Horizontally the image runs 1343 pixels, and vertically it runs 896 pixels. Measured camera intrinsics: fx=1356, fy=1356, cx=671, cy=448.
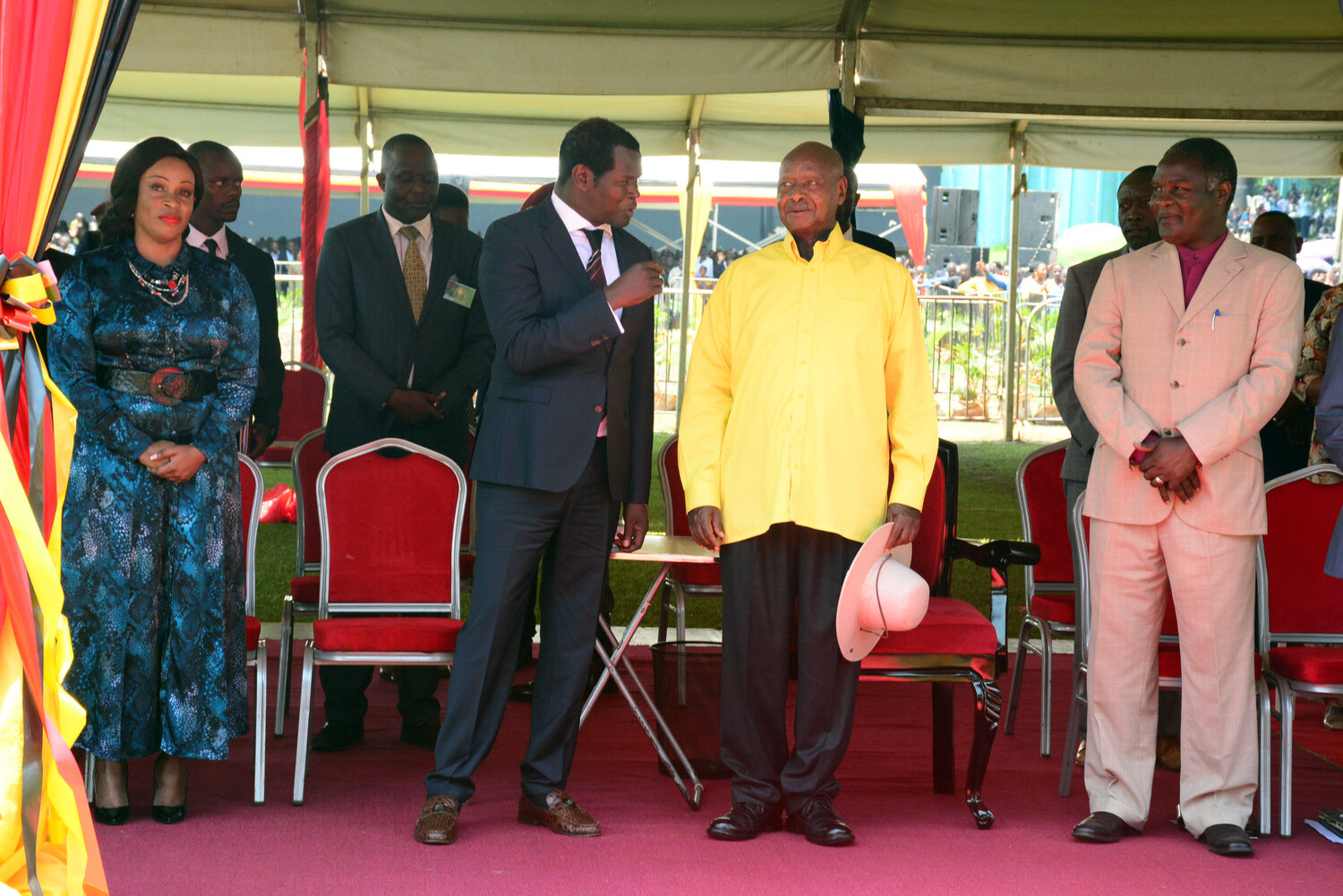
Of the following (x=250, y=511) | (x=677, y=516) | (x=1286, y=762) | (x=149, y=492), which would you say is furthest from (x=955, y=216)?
(x=149, y=492)

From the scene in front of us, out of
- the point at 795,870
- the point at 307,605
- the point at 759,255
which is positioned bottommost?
the point at 795,870

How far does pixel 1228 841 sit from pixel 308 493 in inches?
138

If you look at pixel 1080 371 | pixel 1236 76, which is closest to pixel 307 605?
pixel 1080 371

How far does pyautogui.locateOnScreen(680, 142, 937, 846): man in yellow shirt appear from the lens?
3.85 metres

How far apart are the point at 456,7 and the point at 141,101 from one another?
17.0 ft

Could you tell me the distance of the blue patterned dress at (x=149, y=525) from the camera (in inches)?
150

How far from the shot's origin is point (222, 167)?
558cm

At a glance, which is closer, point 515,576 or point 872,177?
point 515,576

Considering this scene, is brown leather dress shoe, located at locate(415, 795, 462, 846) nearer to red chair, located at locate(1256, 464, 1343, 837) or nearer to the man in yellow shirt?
the man in yellow shirt

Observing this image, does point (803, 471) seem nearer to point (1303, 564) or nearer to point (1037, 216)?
point (1303, 564)

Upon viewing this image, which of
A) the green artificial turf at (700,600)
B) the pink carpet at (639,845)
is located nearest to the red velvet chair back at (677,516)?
the green artificial turf at (700,600)

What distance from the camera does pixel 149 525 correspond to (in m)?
3.88

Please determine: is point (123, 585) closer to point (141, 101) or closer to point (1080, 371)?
point (1080, 371)

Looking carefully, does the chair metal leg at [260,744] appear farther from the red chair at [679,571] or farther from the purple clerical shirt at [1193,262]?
the purple clerical shirt at [1193,262]
